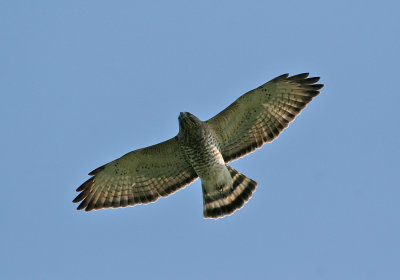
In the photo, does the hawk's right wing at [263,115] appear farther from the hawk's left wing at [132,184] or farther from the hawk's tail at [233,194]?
the hawk's left wing at [132,184]

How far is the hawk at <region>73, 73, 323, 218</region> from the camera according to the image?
15.5 metres

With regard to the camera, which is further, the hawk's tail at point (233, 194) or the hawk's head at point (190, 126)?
the hawk's tail at point (233, 194)

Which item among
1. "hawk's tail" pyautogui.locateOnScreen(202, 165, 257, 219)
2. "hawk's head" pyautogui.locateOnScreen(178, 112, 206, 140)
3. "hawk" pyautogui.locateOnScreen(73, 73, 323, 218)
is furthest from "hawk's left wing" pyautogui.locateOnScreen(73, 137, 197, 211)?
"hawk's head" pyautogui.locateOnScreen(178, 112, 206, 140)

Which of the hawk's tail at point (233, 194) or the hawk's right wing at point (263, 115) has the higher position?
the hawk's right wing at point (263, 115)

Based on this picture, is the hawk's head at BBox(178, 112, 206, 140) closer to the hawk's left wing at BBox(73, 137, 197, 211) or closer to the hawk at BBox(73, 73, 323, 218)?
the hawk at BBox(73, 73, 323, 218)

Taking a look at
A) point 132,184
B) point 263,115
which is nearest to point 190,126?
point 263,115

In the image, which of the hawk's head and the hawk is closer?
the hawk's head

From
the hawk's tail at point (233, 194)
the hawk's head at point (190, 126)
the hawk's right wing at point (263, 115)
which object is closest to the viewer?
the hawk's head at point (190, 126)

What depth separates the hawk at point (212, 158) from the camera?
50.9ft

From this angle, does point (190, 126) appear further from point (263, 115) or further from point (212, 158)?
point (263, 115)

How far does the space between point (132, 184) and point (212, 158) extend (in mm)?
1823

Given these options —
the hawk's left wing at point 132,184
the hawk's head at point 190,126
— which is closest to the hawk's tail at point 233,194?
the hawk's left wing at point 132,184

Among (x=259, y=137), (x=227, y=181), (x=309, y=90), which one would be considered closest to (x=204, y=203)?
(x=227, y=181)

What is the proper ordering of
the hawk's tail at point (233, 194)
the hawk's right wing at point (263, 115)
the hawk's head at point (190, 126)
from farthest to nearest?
the hawk's tail at point (233, 194)
the hawk's right wing at point (263, 115)
the hawk's head at point (190, 126)
